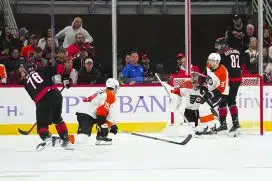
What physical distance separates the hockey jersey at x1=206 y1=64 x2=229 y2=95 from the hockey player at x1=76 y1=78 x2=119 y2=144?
5.54 feet

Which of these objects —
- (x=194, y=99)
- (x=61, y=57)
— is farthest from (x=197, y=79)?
(x=61, y=57)

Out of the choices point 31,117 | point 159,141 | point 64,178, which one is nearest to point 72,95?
point 31,117

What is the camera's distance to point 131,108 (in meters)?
9.91

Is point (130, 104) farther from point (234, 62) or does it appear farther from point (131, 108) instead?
point (234, 62)

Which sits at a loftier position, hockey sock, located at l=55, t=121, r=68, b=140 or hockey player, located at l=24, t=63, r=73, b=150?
hockey player, located at l=24, t=63, r=73, b=150

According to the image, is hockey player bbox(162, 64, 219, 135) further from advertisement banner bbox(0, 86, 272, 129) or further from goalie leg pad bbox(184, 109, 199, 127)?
advertisement banner bbox(0, 86, 272, 129)

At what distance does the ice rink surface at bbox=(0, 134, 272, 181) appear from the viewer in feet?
17.8

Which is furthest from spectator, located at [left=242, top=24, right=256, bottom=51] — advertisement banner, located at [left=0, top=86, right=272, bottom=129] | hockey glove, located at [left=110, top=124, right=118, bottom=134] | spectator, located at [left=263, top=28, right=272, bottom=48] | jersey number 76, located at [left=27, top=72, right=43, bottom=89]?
jersey number 76, located at [left=27, top=72, right=43, bottom=89]

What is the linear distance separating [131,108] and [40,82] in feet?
9.15

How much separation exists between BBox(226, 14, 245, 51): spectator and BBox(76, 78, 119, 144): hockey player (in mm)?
3409

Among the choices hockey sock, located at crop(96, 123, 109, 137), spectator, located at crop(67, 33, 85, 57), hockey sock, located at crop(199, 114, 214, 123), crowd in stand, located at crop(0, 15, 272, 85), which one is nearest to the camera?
hockey sock, located at crop(96, 123, 109, 137)

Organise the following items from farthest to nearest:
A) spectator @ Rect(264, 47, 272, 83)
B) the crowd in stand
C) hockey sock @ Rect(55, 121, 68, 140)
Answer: spectator @ Rect(264, 47, 272, 83)
the crowd in stand
hockey sock @ Rect(55, 121, 68, 140)

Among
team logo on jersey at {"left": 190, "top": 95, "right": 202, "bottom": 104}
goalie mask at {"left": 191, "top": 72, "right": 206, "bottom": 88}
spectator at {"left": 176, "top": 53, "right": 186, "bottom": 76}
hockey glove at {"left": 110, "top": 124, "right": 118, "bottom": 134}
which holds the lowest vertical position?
hockey glove at {"left": 110, "top": 124, "right": 118, "bottom": 134}

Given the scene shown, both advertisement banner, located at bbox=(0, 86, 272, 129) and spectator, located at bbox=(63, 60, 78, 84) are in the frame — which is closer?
advertisement banner, located at bbox=(0, 86, 272, 129)
